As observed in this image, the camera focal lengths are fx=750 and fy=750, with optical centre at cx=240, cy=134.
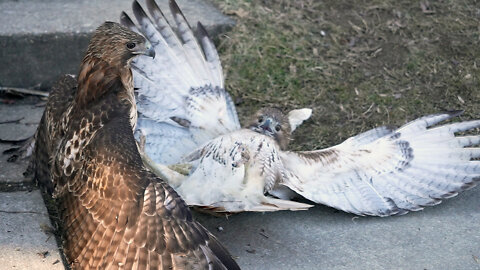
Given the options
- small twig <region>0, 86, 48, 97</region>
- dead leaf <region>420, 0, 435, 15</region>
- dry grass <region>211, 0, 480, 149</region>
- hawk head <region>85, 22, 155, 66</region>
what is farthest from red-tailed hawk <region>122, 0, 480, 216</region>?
dead leaf <region>420, 0, 435, 15</region>

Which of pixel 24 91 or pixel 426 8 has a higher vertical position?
pixel 426 8

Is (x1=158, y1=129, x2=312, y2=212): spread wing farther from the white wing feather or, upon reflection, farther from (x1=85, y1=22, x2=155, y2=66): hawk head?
(x1=85, y1=22, x2=155, y2=66): hawk head

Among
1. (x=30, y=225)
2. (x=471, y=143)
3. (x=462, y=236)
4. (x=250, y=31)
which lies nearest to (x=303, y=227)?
(x=462, y=236)

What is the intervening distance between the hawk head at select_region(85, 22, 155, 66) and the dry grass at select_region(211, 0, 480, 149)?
1.67m

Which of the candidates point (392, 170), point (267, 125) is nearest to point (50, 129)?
point (267, 125)

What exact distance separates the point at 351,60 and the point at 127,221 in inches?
130

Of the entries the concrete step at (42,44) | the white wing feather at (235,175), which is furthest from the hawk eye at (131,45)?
the concrete step at (42,44)

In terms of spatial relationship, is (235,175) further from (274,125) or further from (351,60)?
(351,60)

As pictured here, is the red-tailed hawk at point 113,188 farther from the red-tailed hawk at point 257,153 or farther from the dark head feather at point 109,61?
the red-tailed hawk at point 257,153

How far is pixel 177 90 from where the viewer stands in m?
5.50

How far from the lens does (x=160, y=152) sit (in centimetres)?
532

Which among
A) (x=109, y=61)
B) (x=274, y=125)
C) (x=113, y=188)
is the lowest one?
(x=274, y=125)

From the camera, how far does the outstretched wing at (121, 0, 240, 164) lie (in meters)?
5.39

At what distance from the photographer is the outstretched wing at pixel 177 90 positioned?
539 centimetres
